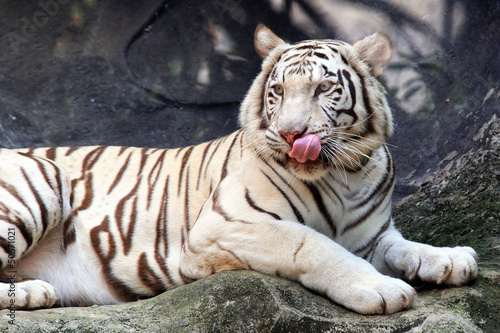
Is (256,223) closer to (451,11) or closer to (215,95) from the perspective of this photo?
(215,95)

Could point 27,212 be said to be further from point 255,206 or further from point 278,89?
point 278,89

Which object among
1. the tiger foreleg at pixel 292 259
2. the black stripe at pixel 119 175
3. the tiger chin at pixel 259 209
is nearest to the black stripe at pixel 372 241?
the tiger chin at pixel 259 209

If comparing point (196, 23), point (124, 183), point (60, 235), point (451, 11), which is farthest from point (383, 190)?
point (196, 23)

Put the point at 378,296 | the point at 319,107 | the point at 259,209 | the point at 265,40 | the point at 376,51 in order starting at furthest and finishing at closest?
the point at 265,40 → the point at 376,51 → the point at 259,209 → the point at 319,107 → the point at 378,296

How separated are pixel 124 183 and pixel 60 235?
0.44 metres

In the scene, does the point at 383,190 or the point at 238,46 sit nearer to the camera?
the point at 383,190

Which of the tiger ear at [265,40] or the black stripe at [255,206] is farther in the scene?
the tiger ear at [265,40]

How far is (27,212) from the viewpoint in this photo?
263 cm

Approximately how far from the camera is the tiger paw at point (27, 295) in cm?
223

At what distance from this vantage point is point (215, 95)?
473 cm

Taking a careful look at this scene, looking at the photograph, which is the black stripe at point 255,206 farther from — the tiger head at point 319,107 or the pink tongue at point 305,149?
the pink tongue at point 305,149

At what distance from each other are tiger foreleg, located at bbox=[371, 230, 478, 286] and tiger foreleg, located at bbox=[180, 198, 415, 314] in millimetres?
251

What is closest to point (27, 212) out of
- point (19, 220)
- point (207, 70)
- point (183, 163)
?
point (19, 220)

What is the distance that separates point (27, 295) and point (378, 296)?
4.65ft
